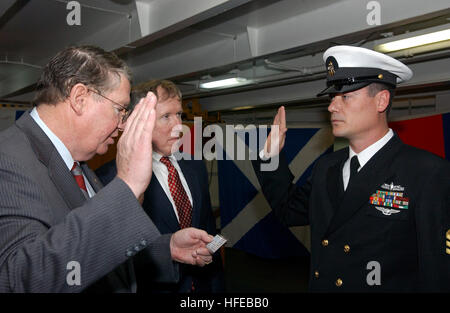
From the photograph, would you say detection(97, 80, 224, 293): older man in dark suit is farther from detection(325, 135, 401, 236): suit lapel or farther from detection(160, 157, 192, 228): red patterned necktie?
detection(325, 135, 401, 236): suit lapel

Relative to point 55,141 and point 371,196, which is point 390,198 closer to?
point 371,196

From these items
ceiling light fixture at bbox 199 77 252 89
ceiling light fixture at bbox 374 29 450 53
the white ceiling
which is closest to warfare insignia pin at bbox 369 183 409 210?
the white ceiling

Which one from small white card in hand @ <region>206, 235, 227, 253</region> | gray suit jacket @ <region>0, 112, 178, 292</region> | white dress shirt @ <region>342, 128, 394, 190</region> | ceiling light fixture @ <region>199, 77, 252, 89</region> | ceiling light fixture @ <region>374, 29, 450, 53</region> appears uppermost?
ceiling light fixture @ <region>199, 77, 252, 89</region>

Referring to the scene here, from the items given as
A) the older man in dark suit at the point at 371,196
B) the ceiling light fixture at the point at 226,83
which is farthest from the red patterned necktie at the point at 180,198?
the ceiling light fixture at the point at 226,83

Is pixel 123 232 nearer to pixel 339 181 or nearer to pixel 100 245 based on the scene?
pixel 100 245

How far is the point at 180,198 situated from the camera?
220 centimetres

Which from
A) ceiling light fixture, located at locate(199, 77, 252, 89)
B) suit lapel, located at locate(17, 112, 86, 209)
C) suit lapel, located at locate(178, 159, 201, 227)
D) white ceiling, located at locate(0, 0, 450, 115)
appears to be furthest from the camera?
ceiling light fixture, located at locate(199, 77, 252, 89)

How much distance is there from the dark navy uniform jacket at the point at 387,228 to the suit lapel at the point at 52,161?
1251 mm

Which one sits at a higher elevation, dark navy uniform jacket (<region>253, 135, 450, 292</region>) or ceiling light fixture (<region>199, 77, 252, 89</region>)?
ceiling light fixture (<region>199, 77, 252, 89</region>)

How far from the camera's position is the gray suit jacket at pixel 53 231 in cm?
85

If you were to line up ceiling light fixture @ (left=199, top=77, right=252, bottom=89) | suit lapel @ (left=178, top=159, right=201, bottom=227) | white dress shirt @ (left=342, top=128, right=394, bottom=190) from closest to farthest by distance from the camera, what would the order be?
white dress shirt @ (left=342, top=128, right=394, bottom=190) < suit lapel @ (left=178, top=159, right=201, bottom=227) < ceiling light fixture @ (left=199, top=77, right=252, bottom=89)

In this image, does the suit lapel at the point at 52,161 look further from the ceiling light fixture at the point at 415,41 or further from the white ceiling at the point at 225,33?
the ceiling light fixture at the point at 415,41

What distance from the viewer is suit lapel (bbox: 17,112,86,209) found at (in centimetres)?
112

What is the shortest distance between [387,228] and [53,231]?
1435 millimetres
